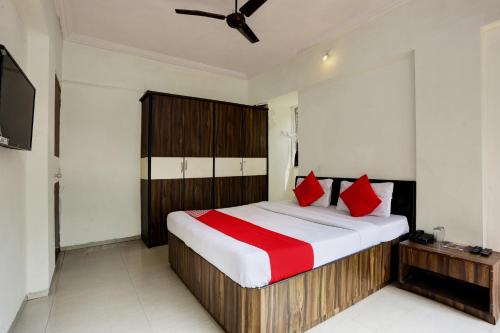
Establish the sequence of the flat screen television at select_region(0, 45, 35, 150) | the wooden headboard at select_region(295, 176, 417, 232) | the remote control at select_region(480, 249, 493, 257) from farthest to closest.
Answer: the wooden headboard at select_region(295, 176, 417, 232), the remote control at select_region(480, 249, 493, 257), the flat screen television at select_region(0, 45, 35, 150)

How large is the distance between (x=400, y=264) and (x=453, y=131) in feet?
4.68

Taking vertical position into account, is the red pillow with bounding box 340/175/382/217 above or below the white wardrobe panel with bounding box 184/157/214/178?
below

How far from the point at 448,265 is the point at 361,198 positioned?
991 mm

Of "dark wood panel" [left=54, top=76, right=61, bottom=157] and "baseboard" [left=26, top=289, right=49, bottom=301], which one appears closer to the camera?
"baseboard" [left=26, top=289, right=49, bottom=301]

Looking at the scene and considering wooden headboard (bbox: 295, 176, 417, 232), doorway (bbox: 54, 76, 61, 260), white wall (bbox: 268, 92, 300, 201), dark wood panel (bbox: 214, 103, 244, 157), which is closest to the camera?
wooden headboard (bbox: 295, 176, 417, 232)

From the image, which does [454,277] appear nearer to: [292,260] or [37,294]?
[292,260]

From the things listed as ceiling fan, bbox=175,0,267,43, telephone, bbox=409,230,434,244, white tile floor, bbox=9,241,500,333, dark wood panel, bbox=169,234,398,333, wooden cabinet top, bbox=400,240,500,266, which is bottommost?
white tile floor, bbox=9,241,500,333

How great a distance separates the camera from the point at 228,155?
14.9 ft

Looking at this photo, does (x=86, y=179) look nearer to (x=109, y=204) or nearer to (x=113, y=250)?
(x=109, y=204)

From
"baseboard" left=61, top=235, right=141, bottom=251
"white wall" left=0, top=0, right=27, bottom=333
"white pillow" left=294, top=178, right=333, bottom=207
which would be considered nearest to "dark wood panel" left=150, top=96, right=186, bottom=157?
"baseboard" left=61, top=235, right=141, bottom=251

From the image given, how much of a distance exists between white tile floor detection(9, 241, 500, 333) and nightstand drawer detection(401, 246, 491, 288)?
1.01 feet

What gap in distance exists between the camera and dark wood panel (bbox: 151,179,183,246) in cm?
382

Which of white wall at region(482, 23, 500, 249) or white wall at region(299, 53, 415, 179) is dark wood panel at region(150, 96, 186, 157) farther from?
white wall at region(482, 23, 500, 249)

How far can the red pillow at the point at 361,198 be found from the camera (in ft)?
9.42
